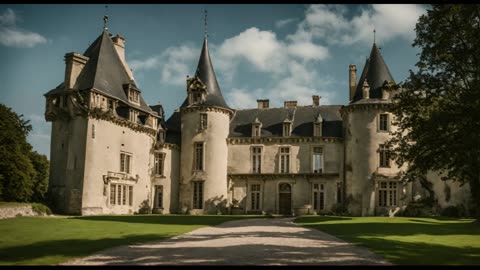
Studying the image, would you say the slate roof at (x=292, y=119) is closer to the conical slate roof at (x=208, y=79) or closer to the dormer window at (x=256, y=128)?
the dormer window at (x=256, y=128)

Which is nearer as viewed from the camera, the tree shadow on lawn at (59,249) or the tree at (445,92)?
the tree shadow on lawn at (59,249)

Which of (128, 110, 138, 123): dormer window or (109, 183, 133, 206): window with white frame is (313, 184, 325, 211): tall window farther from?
(128, 110, 138, 123): dormer window

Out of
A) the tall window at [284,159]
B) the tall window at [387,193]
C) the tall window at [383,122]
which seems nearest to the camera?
the tall window at [387,193]

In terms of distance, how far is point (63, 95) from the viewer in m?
33.0

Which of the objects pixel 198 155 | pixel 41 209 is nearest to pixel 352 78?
pixel 198 155

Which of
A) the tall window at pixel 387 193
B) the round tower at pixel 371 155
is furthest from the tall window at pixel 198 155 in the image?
the tall window at pixel 387 193

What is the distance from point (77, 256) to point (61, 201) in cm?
2221

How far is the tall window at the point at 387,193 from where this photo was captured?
1421 inches

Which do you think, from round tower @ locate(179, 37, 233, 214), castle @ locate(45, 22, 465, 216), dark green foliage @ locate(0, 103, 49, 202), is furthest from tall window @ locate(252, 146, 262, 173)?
dark green foliage @ locate(0, 103, 49, 202)

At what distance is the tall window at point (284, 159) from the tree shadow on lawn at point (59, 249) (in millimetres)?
25896

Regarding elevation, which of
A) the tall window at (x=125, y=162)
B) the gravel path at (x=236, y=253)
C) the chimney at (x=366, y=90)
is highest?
the chimney at (x=366, y=90)

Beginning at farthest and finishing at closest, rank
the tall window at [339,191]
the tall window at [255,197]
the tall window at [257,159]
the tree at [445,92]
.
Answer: the tall window at [257,159]
the tall window at [255,197]
the tall window at [339,191]
the tree at [445,92]

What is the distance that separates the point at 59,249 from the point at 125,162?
2371cm

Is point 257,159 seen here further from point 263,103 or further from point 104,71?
point 104,71
